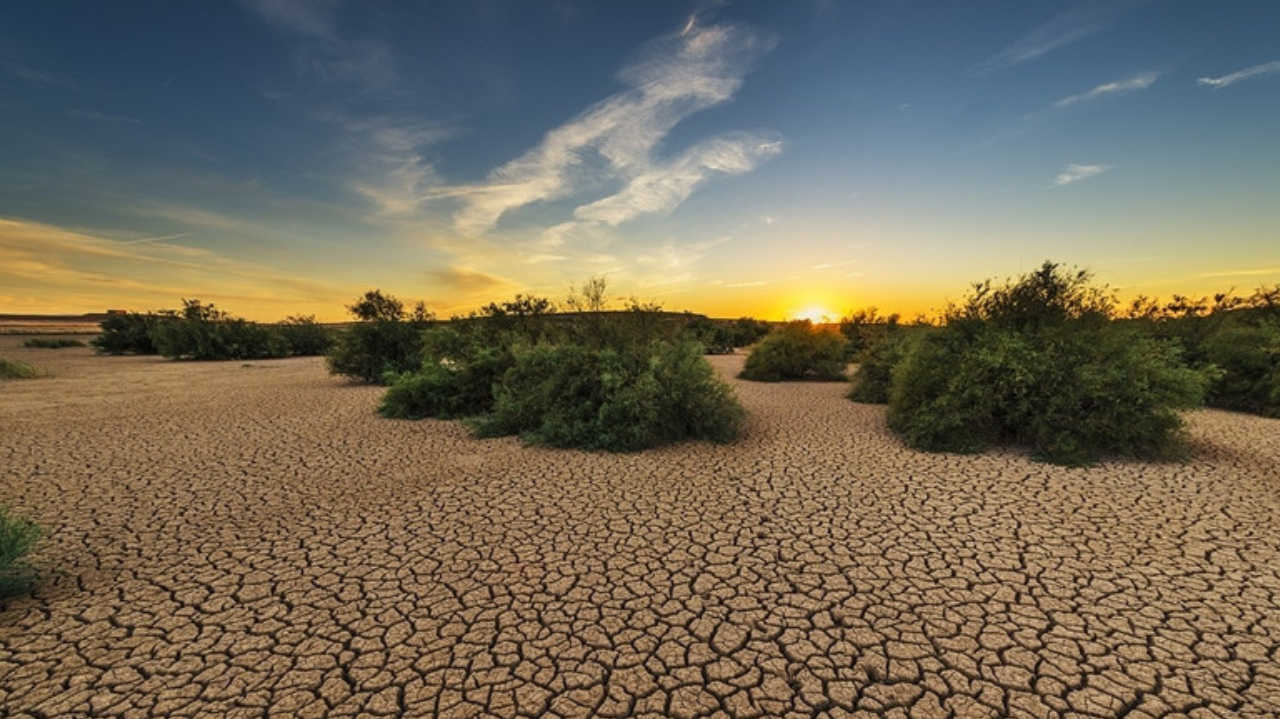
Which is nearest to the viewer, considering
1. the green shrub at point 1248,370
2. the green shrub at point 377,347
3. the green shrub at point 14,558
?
the green shrub at point 14,558

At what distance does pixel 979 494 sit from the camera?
5.75 m

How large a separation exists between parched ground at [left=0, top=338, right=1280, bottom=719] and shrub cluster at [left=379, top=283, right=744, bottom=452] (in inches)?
36.1

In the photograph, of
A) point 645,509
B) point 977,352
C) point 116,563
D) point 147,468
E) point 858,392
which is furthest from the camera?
point 858,392

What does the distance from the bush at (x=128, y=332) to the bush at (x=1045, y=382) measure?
3659 cm

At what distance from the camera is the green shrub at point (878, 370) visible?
12.3m

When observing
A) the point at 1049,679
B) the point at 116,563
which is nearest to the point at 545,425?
the point at 116,563

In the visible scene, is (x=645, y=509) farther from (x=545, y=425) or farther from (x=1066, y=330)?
(x=1066, y=330)

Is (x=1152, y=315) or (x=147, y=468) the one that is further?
(x=1152, y=315)

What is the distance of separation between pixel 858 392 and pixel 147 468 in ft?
46.4

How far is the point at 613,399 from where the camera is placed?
8242mm

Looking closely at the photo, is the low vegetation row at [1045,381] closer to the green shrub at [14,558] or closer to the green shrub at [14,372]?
the green shrub at [14,558]

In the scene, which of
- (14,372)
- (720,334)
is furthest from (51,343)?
(720,334)

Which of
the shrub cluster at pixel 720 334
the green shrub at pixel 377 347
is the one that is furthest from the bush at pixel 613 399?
the shrub cluster at pixel 720 334

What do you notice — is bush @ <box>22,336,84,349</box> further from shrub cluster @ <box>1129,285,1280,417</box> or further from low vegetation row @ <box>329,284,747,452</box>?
shrub cluster @ <box>1129,285,1280,417</box>
